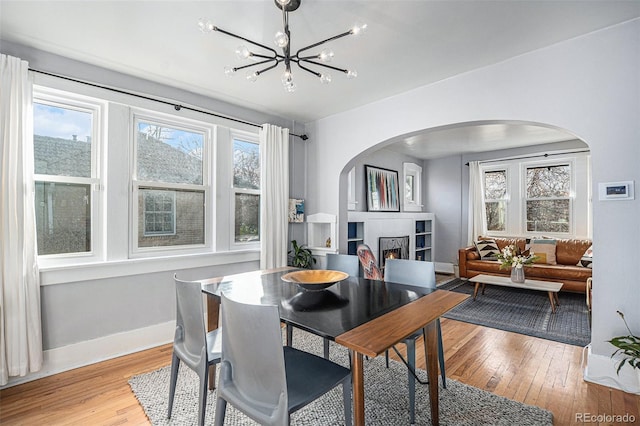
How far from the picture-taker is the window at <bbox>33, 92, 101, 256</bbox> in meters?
2.46

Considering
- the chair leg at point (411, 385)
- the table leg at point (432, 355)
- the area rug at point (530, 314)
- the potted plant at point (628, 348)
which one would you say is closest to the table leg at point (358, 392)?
the table leg at point (432, 355)

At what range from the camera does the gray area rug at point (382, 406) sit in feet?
5.95

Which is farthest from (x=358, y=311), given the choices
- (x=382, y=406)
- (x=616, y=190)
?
(x=616, y=190)

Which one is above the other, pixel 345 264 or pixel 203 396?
pixel 345 264

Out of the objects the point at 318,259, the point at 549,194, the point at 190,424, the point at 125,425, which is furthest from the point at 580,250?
the point at 125,425

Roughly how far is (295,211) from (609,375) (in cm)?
322

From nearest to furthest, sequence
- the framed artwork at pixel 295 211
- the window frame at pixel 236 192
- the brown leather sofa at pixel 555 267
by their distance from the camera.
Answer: the window frame at pixel 236 192
the framed artwork at pixel 295 211
the brown leather sofa at pixel 555 267

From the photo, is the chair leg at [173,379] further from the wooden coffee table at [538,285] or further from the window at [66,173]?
the wooden coffee table at [538,285]

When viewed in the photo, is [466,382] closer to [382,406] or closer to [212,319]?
[382,406]

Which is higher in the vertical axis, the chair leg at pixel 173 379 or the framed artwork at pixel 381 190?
the framed artwork at pixel 381 190

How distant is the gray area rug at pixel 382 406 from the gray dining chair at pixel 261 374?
1.93ft

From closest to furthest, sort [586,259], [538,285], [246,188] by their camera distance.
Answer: [246,188]
[538,285]
[586,259]

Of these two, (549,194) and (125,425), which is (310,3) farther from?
(549,194)

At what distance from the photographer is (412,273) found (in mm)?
2318
